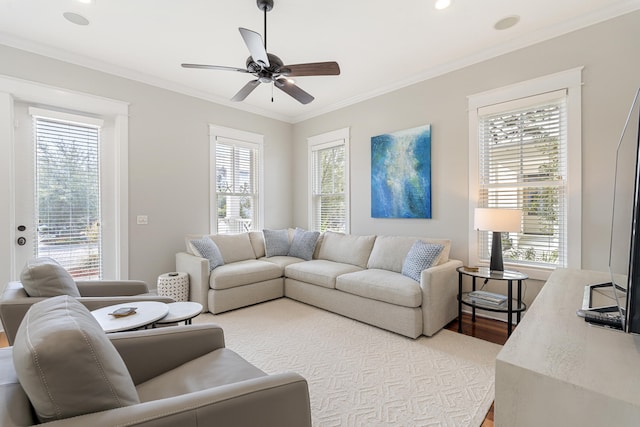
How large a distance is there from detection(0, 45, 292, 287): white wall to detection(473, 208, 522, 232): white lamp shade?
12.1 ft

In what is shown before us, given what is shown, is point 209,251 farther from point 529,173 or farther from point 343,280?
point 529,173

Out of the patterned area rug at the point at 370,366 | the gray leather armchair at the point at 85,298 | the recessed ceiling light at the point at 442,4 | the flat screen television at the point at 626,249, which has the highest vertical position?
the recessed ceiling light at the point at 442,4

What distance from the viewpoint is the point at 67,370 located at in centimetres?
78

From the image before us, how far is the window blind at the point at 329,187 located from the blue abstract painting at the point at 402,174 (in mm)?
671

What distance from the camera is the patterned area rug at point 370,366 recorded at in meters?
1.77

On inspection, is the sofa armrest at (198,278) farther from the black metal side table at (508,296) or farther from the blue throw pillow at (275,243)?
the black metal side table at (508,296)

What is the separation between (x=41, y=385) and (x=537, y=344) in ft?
4.89

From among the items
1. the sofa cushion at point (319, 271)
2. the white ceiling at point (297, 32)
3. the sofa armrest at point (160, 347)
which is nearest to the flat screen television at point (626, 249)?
the white ceiling at point (297, 32)

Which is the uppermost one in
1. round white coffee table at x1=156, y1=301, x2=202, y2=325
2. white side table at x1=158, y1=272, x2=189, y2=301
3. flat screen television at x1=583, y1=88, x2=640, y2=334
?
flat screen television at x1=583, y1=88, x2=640, y2=334

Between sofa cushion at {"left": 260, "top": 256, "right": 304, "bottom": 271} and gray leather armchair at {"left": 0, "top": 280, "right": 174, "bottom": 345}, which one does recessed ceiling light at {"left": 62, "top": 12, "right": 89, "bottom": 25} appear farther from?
sofa cushion at {"left": 260, "top": 256, "right": 304, "bottom": 271}

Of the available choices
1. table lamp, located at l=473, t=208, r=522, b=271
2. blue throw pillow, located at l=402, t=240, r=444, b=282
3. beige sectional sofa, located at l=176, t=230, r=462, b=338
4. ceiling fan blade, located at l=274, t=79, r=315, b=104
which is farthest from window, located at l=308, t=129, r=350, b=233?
table lamp, located at l=473, t=208, r=522, b=271

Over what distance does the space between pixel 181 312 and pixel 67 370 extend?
4.90 feet

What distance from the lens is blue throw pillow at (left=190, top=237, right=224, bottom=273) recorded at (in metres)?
3.63

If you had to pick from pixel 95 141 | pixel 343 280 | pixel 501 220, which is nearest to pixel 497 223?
pixel 501 220
